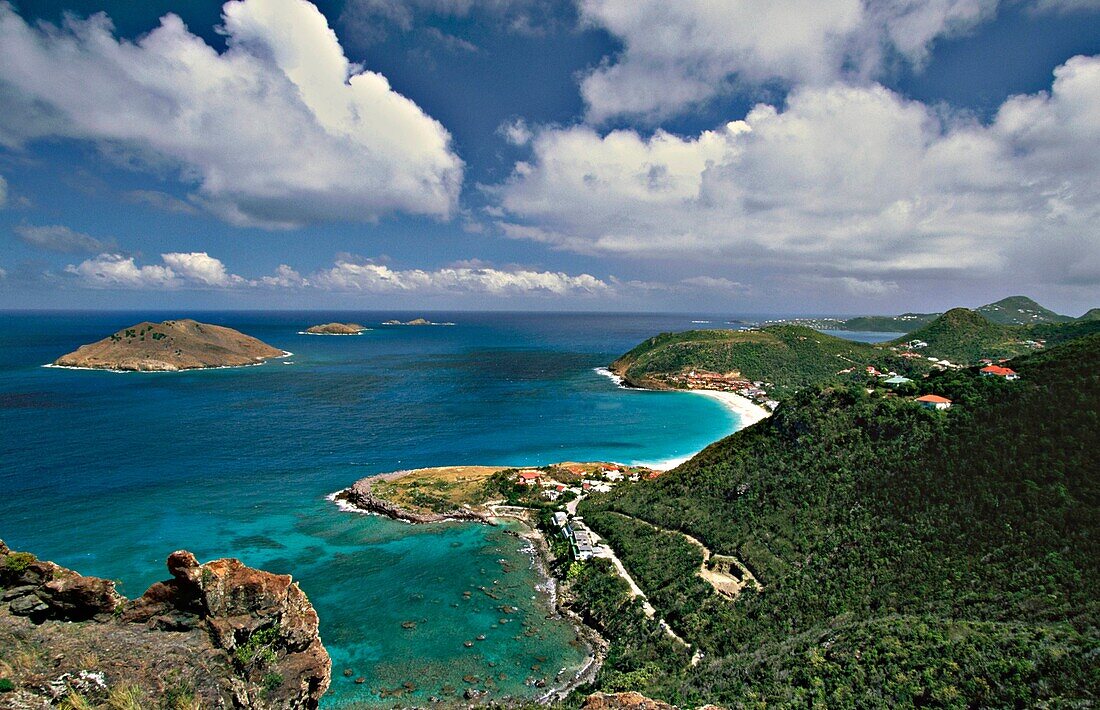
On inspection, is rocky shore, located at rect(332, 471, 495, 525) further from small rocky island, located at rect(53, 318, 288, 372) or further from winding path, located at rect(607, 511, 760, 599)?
small rocky island, located at rect(53, 318, 288, 372)

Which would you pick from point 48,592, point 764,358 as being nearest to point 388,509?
point 48,592

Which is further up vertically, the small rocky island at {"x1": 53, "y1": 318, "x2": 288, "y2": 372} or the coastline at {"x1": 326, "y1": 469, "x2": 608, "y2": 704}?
the small rocky island at {"x1": 53, "y1": 318, "x2": 288, "y2": 372}

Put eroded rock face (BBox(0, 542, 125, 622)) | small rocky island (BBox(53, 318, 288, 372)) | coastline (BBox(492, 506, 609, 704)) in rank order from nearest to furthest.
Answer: eroded rock face (BBox(0, 542, 125, 622)) < coastline (BBox(492, 506, 609, 704)) < small rocky island (BBox(53, 318, 288, 372))

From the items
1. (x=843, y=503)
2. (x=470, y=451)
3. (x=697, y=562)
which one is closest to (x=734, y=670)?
(x=697, y=562)

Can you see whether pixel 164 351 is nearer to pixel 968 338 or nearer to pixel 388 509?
pixel 388 509

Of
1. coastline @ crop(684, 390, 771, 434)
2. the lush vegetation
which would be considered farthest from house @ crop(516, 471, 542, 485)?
coastline @ crop(684, 390, 771, 434)
